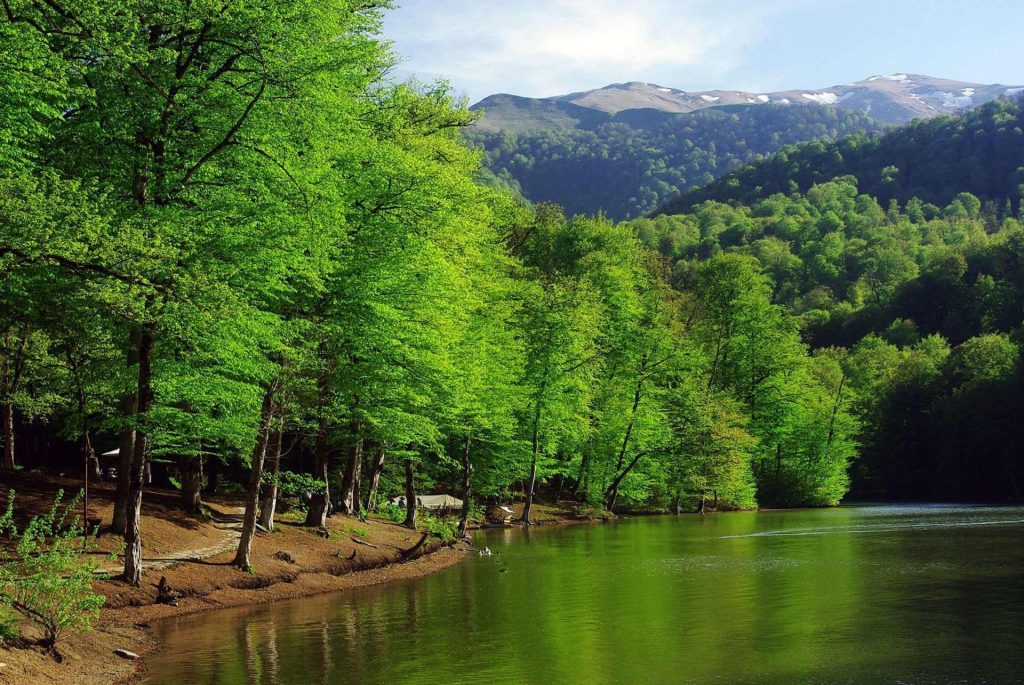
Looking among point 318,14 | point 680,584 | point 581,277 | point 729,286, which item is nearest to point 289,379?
point 318,14

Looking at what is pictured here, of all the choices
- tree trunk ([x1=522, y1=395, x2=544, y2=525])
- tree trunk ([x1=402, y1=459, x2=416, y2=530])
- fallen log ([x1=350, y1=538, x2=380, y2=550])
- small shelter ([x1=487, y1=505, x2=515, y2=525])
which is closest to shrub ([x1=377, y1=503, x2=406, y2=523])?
tree trunk ([x1=402, y1=459, x2=416, y2=530])

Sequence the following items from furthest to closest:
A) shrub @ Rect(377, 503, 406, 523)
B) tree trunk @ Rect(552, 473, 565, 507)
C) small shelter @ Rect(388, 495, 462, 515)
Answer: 1. tree trunk @ Rect(552, 473, 565, 507)
2. small shelter @ Rect(388, 495, 462, 515)
3. shrub @ Rect(377, 503, 406, 523)

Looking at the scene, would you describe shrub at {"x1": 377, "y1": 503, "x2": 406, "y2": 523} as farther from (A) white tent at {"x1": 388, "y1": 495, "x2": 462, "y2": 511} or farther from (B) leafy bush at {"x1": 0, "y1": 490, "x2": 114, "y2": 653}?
(B) leafy bush at {"x1": 0, "y1": 490, "x2": 114, "y2": 653}

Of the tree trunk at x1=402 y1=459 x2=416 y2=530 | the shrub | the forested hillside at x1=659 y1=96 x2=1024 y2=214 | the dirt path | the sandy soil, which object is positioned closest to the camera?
the sandy soil

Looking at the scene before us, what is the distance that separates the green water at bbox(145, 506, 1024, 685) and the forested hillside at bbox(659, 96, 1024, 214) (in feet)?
525

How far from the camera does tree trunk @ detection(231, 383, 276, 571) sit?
1047 inches

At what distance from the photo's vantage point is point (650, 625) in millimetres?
21422

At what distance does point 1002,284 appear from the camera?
371ft

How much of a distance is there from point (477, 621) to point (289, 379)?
8919 millimetres

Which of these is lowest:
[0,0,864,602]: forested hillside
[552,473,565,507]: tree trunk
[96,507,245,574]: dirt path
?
[552,473,565,507]: tree trunk

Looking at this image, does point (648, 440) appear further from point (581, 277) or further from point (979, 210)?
point (979, 210)

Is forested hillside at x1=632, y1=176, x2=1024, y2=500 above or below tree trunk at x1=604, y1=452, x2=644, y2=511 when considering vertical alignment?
above

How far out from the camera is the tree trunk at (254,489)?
2659cm

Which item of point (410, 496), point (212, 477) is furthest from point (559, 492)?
point (410, 496)
